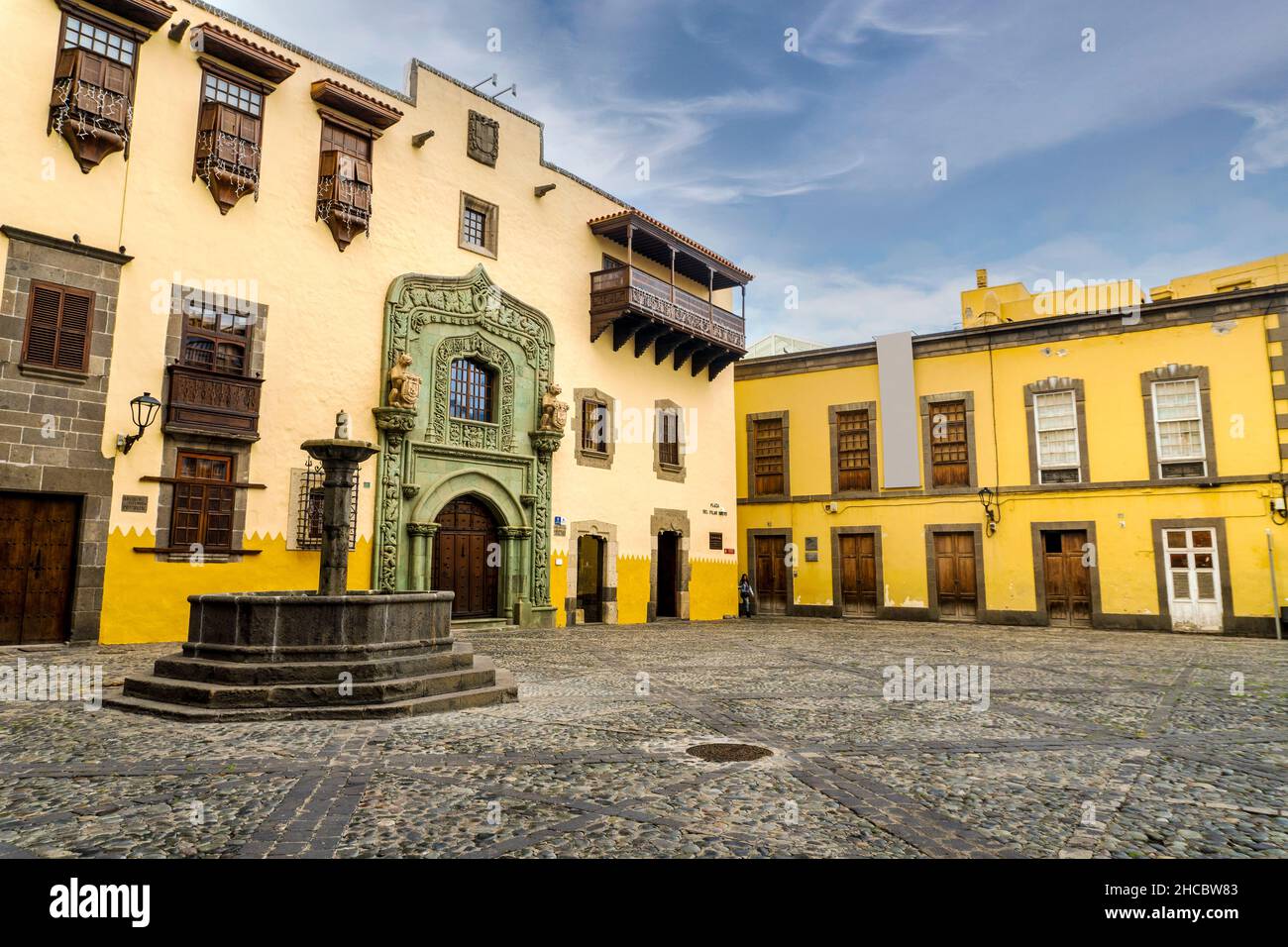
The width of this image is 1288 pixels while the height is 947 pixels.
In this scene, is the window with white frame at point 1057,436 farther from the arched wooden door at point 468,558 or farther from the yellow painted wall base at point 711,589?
the arched wooden door at point 468,558

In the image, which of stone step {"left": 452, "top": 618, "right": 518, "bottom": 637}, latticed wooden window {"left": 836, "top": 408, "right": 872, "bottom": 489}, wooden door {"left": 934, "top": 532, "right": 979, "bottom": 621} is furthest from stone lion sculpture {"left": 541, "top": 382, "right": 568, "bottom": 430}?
wooden door {"left": 934, "top": 532, "right": 979, "bottom": 621}

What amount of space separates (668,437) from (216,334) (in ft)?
41.0

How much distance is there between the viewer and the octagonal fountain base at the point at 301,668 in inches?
285

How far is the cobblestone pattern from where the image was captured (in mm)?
4078

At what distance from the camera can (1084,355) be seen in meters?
21.6

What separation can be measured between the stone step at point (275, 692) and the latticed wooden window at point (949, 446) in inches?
739

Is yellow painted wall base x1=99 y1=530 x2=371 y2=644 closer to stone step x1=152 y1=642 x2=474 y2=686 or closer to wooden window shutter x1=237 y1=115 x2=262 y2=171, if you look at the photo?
stone step x1=152 y1=642 x2=474 y2=686

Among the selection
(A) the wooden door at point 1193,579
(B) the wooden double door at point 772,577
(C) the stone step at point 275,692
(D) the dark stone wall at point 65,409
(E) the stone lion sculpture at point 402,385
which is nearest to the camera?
(C) the stone step at point 275,692

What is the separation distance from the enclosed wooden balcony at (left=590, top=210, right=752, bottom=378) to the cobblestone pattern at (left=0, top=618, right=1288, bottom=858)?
42.3ft

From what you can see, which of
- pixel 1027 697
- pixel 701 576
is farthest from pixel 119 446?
pixel 701 576

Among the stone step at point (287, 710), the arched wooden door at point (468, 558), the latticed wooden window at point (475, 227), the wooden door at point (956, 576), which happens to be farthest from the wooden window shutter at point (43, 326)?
the wooden door at point (956, 576)

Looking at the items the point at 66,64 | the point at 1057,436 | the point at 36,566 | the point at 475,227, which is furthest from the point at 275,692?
the point at 1057,436

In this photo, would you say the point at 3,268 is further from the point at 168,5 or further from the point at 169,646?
the point at 169,646

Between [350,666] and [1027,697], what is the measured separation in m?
7.27
